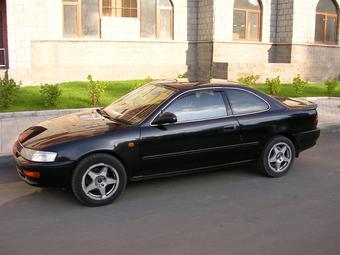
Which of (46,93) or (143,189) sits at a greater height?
(46,93)

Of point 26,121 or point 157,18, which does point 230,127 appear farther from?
point 157,18

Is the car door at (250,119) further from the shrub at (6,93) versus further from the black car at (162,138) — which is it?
the shrub at (6,93)

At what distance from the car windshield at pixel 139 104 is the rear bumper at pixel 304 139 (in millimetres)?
2167

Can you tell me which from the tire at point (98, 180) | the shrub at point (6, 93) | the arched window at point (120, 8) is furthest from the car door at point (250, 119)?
the arched window at point (120, 8)

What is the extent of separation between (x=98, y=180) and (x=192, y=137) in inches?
55.0

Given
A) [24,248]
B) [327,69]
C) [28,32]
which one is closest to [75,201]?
[24,248]

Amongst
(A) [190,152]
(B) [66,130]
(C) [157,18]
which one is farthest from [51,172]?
(C) [157,18]

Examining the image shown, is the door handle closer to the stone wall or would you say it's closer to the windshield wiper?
the windshield wiper

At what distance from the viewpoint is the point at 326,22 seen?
23.6 metres

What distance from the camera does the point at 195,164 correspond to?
6.09 metres

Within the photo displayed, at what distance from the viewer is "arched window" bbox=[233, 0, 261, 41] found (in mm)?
21516

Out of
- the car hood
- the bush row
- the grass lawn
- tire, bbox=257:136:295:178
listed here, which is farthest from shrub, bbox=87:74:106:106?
tire, bbox=257:136:295:178

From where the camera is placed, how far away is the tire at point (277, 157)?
6.63 m

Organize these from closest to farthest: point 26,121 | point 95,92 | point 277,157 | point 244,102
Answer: point 244,102 → point 277,157 → point 26,121 → point 95,92
